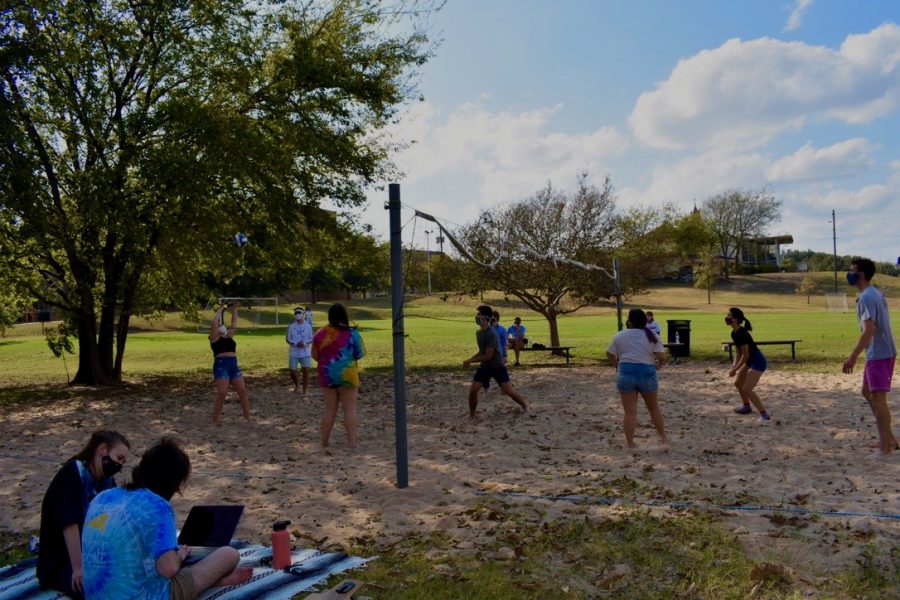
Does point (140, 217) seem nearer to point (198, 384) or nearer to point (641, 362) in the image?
point (198, 384)

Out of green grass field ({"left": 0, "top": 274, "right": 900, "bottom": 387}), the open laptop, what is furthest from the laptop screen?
green grass field ({"left": 0, "top": 274, "right": 900, "bottom": 387})

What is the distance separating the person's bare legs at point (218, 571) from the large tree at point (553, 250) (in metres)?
18.4

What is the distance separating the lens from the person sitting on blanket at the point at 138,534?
3252mm

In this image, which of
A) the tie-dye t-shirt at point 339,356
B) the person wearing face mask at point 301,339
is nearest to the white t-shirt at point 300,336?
the person wearing face mask at point 301,339

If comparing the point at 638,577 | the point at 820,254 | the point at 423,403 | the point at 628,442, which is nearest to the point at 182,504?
the point at 638,577

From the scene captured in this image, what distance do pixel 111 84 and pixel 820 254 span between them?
357 feet

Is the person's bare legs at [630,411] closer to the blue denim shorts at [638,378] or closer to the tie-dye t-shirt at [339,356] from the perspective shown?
the blue denim shorts at [638,378]

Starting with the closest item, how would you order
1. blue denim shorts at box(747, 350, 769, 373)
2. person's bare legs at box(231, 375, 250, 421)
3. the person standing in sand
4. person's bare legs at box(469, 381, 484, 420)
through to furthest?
blue denim shorts at box(747, 350, 769, 373), person's bare legs at box(231, 375, 250, 421), person's bare legs at box(469, 381, 484, 420), the person standing in sand

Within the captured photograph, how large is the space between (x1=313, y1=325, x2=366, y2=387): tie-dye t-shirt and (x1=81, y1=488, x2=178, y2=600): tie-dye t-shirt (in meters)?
5.31

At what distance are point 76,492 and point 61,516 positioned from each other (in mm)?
150

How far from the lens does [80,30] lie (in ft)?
48.3

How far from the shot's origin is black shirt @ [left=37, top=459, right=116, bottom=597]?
391cm

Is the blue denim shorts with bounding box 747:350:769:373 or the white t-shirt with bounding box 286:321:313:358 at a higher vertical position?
the white t-shirt with bounding box 286:321:313:358

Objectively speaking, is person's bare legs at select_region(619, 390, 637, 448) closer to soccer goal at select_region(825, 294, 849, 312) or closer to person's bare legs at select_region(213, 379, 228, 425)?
person's bare legs at select_region(213, 379, 228, 425)
